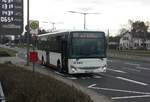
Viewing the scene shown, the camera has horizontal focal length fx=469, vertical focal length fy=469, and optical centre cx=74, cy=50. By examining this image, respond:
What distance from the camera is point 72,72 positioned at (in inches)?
1011

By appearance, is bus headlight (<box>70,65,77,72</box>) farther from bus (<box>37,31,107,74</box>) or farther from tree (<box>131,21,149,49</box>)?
tree (<box>131,21,149,49</box>)

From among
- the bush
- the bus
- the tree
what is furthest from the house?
the bush

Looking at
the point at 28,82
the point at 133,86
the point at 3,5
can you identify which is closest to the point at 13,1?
the point at 3,5

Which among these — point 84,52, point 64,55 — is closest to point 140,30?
point 64,55

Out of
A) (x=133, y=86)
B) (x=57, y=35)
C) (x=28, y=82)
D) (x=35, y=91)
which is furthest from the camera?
(x=57, y=35)

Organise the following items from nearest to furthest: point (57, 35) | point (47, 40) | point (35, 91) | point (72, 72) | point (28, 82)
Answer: point (35, 91)
point (28, 82)
point (72, 72)
point (57, 35)
point (47, 40)

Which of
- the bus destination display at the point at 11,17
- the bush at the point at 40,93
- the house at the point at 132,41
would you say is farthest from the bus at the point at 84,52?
the house at the point at 132,41

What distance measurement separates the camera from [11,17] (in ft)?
103

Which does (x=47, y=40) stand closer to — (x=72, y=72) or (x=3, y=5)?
(x=3, y=5)

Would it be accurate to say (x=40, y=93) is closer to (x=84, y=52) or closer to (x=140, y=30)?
(x=84, y=52)

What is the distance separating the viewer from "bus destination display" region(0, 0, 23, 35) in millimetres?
30609

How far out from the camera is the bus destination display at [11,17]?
3061 cm

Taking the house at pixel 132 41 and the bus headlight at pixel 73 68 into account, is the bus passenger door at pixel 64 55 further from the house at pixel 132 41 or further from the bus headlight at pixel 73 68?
the house at pixel 132 41

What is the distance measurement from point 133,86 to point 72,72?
5.83m
